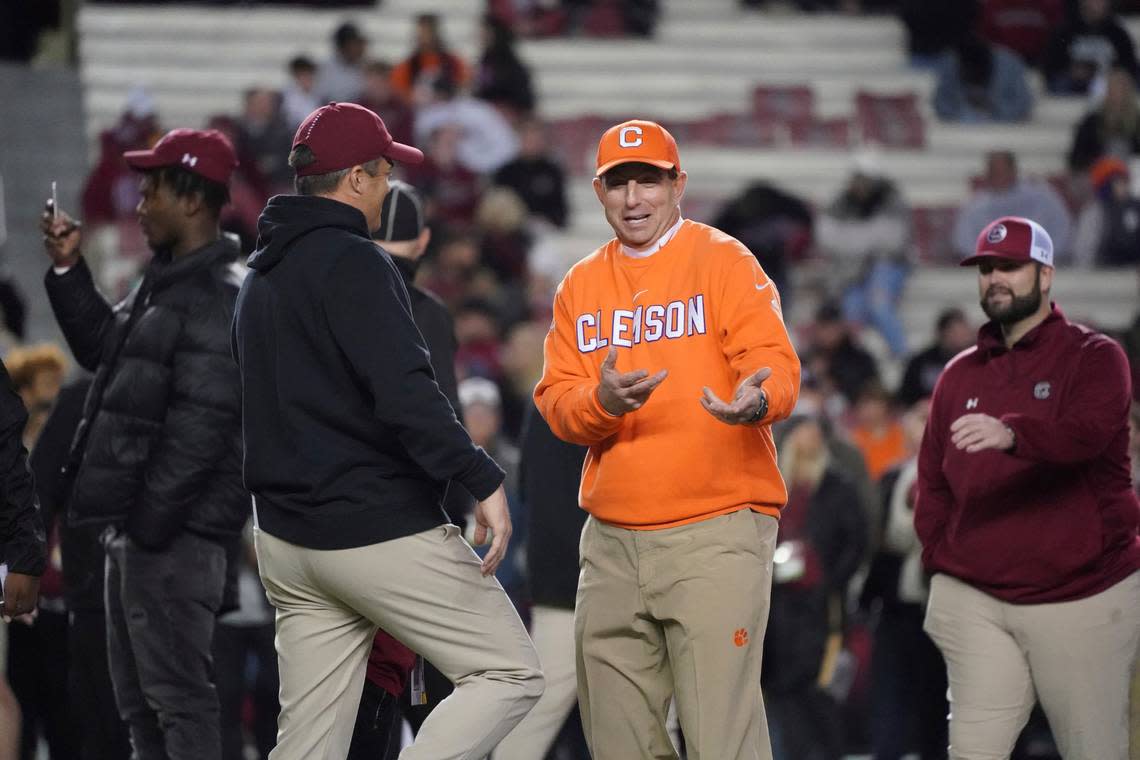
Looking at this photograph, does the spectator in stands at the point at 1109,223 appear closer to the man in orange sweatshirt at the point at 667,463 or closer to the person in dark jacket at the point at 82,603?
the person in dark jacket at the point at 82,603

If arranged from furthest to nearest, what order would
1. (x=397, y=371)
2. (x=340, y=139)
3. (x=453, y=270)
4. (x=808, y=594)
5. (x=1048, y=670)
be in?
(x=453, y=270) < (x=808, y=594) < (x=1048, y=670) < (x=340, y=139) < (x=397, y=371)

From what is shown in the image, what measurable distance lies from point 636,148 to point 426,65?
30.1 feet

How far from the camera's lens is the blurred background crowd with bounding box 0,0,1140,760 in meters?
11.6

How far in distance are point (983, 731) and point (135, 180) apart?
839cm

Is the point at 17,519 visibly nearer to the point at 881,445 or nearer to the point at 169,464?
the point at 169,464

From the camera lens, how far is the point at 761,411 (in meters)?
4.45

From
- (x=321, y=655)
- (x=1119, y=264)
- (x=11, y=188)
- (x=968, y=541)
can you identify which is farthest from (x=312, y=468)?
(x=1119, y=264)

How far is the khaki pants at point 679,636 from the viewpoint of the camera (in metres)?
4.65

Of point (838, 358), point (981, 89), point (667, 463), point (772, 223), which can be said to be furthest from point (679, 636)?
point (981, 89)

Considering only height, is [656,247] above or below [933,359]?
above

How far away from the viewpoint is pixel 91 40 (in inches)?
558

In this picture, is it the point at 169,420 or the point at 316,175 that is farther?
the point at 169,420

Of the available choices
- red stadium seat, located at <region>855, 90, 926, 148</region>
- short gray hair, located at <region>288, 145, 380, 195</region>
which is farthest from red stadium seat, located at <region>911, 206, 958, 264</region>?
short gray hair, located at <region>288, 145, 380, 195</region>

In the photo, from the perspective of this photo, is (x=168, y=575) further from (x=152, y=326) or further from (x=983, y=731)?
(x=983, y=731)
